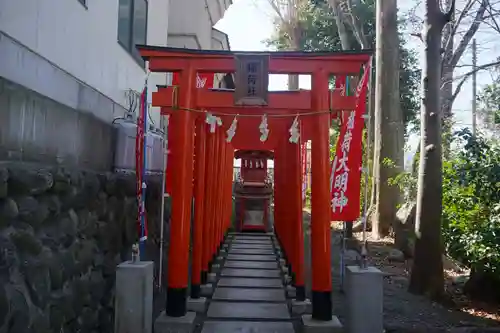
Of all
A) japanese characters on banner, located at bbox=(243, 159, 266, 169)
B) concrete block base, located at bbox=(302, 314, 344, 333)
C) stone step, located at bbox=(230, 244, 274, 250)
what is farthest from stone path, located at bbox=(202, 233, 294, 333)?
japanese characters on banner, located at bbox=(243, 159, 266, 169)

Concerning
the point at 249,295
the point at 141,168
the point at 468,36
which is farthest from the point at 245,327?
the point at 468,36

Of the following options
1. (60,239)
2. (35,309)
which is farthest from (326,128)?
(35,309)

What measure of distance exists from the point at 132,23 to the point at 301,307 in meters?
5.94

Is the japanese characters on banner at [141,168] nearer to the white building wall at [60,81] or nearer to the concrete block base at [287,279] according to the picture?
the white building wall at [60,81]

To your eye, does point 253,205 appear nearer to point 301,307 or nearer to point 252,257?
point 252,257

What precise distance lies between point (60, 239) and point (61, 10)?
8.64 feet

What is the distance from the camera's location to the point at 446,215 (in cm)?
1050

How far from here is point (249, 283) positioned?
9.34 metres

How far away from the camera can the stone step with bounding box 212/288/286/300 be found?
807cm

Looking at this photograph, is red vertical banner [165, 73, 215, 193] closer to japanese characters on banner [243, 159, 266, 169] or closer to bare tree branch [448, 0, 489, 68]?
japanese characters on banner [243, 159, 266, 169]

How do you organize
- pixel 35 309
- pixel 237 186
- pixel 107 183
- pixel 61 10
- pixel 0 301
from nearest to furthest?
1. pixel 0 301
2. pixel 35 309
3. pixel 61 10
4. pixel 107 183
5. pixel 237 186

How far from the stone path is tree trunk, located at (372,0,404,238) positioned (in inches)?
161

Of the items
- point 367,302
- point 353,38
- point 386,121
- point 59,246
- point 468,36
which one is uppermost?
point 353,38

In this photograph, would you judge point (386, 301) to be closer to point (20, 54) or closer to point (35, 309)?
point (35, 309)
